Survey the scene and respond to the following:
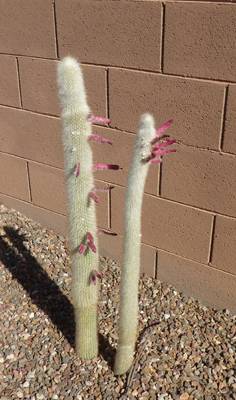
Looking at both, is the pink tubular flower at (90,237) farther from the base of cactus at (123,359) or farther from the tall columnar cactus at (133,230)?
the base of cactus at (123,359)

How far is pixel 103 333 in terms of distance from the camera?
2455 millimetres

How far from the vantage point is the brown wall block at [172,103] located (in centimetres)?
233

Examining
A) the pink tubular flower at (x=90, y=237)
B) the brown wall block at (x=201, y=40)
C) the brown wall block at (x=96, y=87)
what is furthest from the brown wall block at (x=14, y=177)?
the pink tubular flower at (x=90, y=237)

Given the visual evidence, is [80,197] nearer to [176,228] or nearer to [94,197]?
[94,197]

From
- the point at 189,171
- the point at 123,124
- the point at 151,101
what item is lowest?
A: the point at 189,171

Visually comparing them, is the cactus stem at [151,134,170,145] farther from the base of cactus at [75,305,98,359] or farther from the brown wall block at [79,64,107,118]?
the brown wall block at [79,64,107,118]

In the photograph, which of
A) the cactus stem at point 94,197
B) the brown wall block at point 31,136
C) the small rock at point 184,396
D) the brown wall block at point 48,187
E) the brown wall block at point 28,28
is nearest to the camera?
the cactus stem at point 94,197

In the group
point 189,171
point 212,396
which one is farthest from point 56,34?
point 212,396

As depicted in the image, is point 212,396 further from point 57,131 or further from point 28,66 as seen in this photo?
point 28,66

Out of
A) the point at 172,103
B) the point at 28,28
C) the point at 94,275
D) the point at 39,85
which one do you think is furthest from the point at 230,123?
the point at 28,28

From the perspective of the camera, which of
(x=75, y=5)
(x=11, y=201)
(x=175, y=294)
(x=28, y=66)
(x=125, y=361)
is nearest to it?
(x=125, y=361)

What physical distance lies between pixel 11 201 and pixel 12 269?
37.7 inches

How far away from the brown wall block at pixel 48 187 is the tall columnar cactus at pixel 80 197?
4.44 feet

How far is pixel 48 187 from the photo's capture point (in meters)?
3.41
